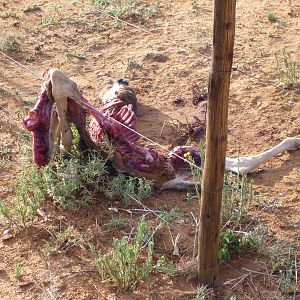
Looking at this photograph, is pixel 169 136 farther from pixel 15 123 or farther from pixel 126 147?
pixel 15 123

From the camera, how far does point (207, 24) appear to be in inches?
270

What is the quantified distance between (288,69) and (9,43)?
8.58 ft

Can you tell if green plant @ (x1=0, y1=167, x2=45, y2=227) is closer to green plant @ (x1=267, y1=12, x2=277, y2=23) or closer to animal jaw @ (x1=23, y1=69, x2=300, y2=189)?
animal jaw @ (x1=23, y1=69, x2=300, y2=189)

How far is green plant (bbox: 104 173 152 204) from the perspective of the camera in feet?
13.8

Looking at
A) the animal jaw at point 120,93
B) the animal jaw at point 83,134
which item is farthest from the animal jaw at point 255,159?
the animal jaw at point 120,93

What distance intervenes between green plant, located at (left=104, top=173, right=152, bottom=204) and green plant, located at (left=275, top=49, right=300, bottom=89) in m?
1.85

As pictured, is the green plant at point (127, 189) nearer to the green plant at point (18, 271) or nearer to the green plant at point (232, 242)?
the green plant at point (232, 242)

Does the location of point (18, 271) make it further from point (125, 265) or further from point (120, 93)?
point (120, 93)

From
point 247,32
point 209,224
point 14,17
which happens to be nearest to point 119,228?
point 209,224

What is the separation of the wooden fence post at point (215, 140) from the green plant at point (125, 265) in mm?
295

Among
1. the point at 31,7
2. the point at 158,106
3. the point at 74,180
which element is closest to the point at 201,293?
the point at 74,180

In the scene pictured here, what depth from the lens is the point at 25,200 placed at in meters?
4.06

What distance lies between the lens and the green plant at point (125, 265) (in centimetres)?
350

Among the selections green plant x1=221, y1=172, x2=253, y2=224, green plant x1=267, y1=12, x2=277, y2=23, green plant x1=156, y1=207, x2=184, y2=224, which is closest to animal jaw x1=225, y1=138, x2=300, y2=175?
green plant x1=221, y1=172, x2=253, y2=224
